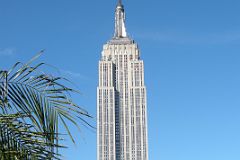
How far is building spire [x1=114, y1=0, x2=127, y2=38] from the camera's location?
100875 millimetres

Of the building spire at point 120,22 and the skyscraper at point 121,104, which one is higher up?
the building spire at point 120,22

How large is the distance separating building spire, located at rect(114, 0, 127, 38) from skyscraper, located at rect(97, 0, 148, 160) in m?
1.69

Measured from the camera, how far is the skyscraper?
91.0 m

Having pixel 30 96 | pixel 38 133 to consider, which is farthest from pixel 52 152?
pixel 30 96

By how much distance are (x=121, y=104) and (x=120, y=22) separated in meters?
16.1

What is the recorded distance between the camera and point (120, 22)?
10219cm

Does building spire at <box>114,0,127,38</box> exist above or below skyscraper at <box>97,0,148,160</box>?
above

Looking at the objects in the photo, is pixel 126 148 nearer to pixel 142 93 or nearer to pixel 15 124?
pixel 142 93

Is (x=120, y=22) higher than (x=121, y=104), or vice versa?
(x=120, y=22)

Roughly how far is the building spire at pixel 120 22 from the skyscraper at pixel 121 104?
5.54 feet

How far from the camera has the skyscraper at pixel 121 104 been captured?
91000 millimetres

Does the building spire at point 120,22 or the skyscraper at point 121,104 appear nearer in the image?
the skyscraper at point 121,104

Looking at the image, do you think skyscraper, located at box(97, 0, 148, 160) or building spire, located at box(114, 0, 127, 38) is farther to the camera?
building spire, located at box(114, 0, 127, 38)

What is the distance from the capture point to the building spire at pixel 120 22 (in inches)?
3971
